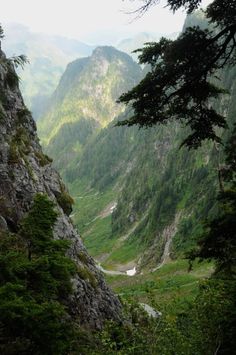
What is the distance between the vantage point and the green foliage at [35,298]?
49.7 feet

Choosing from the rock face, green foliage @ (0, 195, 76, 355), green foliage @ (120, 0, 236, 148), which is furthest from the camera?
the rock face

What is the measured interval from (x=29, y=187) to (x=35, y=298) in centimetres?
1797

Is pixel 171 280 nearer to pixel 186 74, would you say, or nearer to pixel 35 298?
pixel 35 298

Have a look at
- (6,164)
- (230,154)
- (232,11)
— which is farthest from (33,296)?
(6,164)

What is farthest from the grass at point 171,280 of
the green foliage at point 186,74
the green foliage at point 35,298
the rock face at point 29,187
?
the green foliage at point 186,74

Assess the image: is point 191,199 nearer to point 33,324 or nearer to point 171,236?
point 171,236

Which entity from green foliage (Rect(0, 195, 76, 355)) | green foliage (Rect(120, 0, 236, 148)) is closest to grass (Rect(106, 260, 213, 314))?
green foliage (Rect(0, 195, 76, 355))

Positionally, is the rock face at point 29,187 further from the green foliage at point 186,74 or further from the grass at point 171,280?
the grass at point 171,280

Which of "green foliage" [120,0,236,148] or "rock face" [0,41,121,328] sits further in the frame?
"rock face" [0,41,121,328]

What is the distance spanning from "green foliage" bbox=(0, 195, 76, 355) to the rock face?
9.00 meters

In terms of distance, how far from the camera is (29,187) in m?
34.6

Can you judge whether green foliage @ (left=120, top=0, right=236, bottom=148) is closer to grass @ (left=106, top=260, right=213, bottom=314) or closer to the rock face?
the rock face

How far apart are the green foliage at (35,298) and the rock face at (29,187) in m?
9.00

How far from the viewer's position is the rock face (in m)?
31.5
